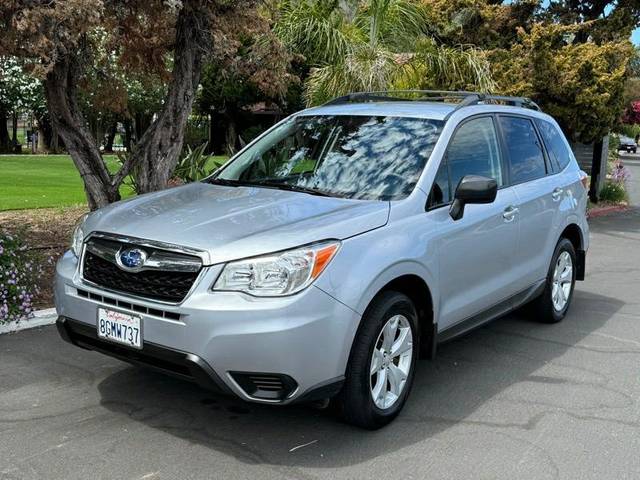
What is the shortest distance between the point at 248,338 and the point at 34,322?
3.06 metres

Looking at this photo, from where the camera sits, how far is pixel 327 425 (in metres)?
4.16

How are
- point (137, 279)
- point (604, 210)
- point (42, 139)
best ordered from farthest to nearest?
point (42, 139), point (604, 210), point (137, 279)

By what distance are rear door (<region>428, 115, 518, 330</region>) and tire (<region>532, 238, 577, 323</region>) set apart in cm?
96

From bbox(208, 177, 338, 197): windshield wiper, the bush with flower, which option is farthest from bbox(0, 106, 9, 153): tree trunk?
bbox(208, 177, 338, 197): windshield wiper

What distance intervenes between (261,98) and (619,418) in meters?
30.0

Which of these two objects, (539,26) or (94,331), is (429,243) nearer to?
(94,331)

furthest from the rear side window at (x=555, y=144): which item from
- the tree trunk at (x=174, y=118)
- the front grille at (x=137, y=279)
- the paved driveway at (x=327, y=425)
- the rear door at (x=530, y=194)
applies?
the front grille at (x=137, y=279)

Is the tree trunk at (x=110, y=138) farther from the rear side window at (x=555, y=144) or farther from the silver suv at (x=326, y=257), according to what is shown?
the silver suv at (x=326, y=257)

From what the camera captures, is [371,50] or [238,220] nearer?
[238,220]

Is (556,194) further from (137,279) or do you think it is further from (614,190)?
(614,190)

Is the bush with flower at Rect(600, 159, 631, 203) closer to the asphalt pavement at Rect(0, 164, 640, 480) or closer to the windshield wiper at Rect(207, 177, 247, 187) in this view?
the asphalt pavement at Rect(0, 164, 640, 480)

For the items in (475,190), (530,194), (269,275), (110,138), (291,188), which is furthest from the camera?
(110,138)

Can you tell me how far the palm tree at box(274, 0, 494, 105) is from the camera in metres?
12.4

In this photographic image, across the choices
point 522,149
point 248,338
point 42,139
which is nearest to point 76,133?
point 522,149
